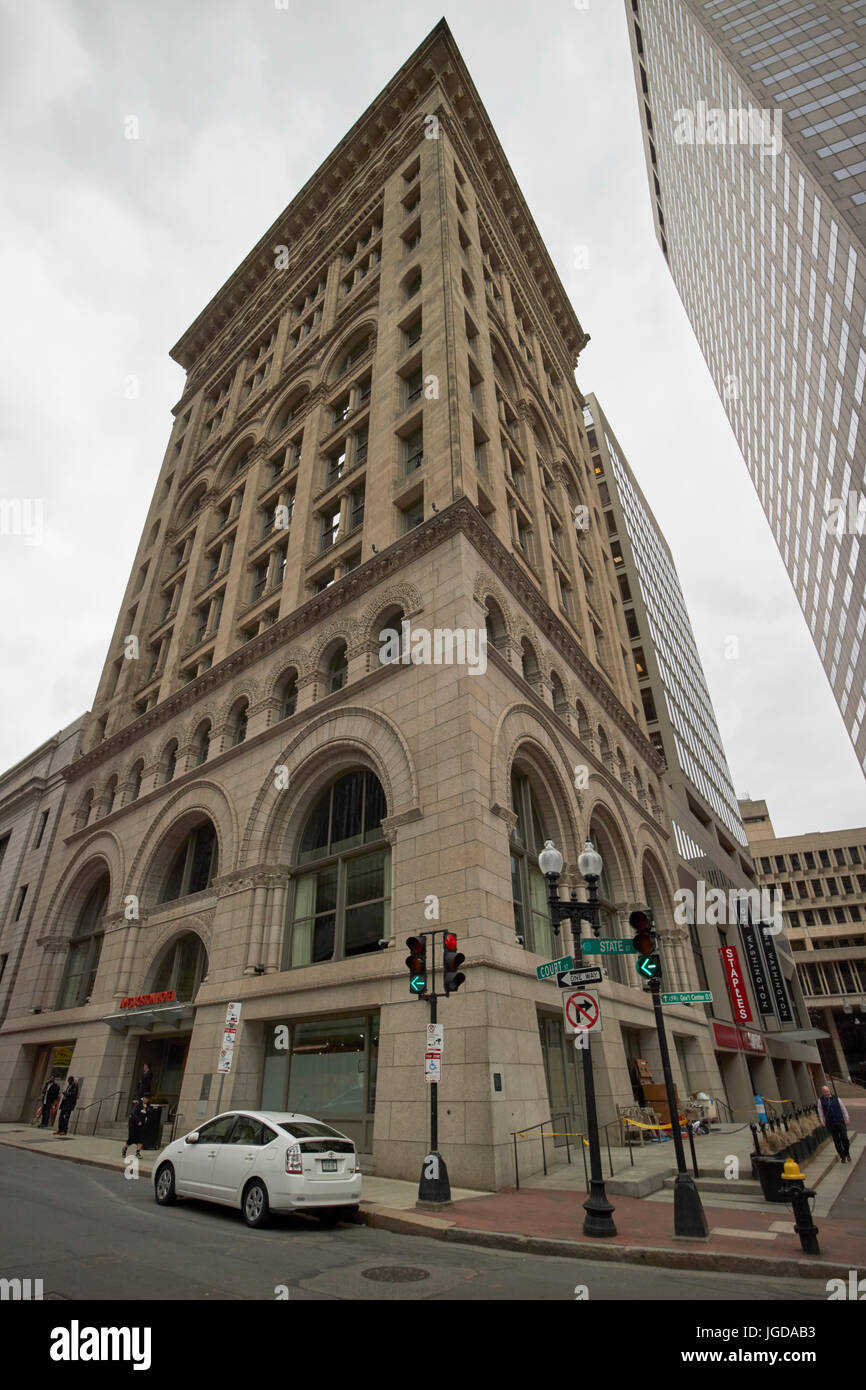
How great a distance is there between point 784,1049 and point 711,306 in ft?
257

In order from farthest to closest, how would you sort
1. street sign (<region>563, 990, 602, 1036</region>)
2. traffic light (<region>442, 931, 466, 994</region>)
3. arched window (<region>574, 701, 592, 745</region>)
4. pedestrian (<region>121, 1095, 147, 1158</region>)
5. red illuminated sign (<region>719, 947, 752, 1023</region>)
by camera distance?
red illuminated sign (<region>719, 947, 752, 1023</region>) < arched window (<region>574, 701, 592, 745</region>) < pedestrian (<region>121, 1095, 147, 1158</region>) < traffic light (<region>442, 931, 466, 994</region>) < street sign (<region>563, 990, 602, 1036</region>)

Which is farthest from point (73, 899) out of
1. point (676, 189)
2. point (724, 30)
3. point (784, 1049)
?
point (676, 189)

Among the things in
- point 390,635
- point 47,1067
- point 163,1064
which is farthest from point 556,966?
point 47,1067

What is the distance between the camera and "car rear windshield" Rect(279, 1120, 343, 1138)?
10.4 metres

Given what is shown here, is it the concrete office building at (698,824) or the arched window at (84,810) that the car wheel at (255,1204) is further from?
the arched window at (84,810)

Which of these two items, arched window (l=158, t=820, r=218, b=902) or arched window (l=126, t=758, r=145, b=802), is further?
arched window (l=126, t=758, r=145, b=802)

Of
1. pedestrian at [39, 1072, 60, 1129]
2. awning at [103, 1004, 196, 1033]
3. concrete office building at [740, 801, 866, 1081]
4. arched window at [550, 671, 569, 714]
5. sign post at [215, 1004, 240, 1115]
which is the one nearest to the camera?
sign post at [215, 1004, 240, 1115]

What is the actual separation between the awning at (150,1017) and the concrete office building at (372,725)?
120mm

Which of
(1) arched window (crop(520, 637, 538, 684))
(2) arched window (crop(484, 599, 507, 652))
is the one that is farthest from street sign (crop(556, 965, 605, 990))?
(1) arched window (crop(520, 637, 538, 684))

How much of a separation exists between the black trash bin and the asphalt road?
8600mm

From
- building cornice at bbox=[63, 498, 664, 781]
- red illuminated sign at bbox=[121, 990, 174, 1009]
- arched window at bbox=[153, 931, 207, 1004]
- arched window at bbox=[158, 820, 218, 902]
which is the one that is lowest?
red illuminated sign at bbox=[121, 990, 174, 1009]

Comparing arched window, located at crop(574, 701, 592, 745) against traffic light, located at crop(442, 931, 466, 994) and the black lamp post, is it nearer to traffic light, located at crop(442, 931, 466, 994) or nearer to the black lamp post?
the black lamp post

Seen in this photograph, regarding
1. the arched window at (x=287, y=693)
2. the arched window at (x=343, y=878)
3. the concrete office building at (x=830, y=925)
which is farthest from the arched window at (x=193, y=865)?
the concrete office building at (x=830, y=925)
